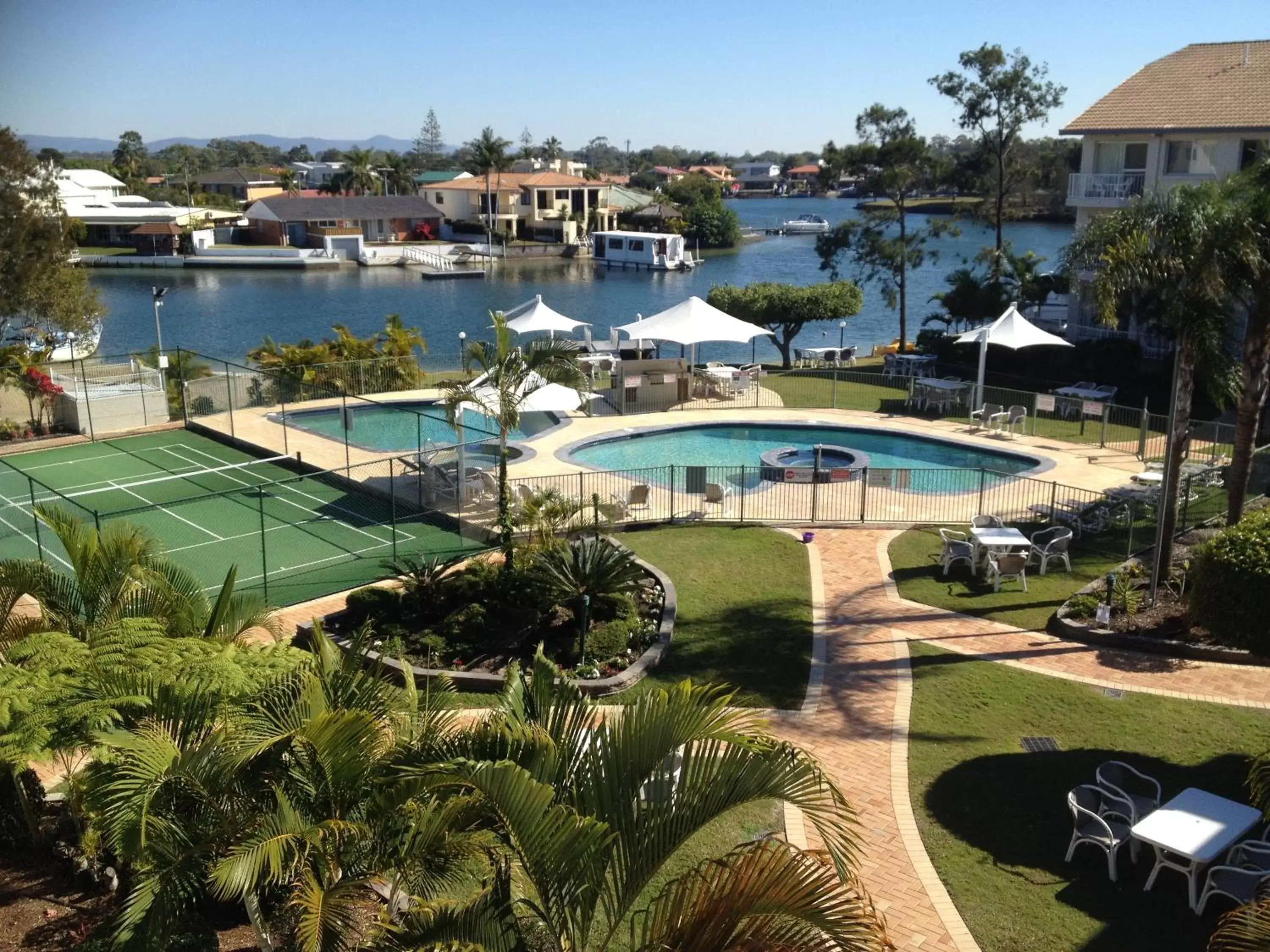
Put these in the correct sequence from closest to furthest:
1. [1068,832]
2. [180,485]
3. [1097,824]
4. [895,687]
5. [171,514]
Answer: [1097,824]
[1068,832]
[895,687]
[171,514]
[180,485]

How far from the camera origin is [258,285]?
92.2 m

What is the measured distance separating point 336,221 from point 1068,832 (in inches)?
4271

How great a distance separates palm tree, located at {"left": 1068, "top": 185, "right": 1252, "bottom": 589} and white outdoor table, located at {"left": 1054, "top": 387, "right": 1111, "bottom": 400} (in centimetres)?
1393

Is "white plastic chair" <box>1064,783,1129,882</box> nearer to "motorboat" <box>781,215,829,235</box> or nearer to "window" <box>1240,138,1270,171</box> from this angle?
"window" <box>1240,138,1270,171</box>

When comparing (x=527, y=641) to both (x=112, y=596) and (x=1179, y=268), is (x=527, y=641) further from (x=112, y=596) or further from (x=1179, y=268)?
(x=1179, y=268)

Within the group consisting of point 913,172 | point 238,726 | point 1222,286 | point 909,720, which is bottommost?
point 909,720

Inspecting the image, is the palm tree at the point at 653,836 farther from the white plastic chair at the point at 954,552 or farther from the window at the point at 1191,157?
the window at the point at 1191,157

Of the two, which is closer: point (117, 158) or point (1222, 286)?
point (1222, 286)

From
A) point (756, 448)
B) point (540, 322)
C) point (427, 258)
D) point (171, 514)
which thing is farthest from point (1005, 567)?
point (427, 258)

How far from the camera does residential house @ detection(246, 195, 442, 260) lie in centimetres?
10744

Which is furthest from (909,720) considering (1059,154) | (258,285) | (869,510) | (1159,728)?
(1059,154)

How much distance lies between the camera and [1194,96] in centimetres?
3616

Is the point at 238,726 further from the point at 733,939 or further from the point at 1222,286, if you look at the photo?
the point at 1222,286

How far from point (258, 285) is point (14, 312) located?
60.1m
